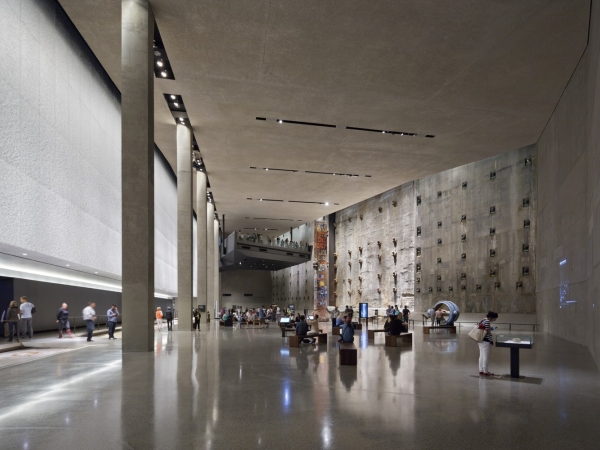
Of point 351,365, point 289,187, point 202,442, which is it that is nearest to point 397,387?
point 351,365

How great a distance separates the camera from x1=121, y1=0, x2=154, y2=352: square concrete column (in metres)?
12.5

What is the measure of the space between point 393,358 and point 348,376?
3.41 m

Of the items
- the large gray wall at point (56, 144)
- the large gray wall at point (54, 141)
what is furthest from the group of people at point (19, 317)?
the large gray wall at point (54, 141)

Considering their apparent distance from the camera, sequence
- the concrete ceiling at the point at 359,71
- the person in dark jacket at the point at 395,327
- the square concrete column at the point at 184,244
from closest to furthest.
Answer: the concrete ceiling at the point at 359,71 < the person in dark jacket at the point at 395,327 < the square concrete column at the point at 184,244

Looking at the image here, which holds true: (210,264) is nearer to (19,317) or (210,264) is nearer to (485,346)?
(19,317)

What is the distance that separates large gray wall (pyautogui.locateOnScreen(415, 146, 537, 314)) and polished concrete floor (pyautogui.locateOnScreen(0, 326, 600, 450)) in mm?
15081

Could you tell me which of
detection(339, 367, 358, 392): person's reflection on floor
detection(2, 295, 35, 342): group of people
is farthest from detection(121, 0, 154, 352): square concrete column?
detection(339, 367, 358, 392): person's reflection on floor

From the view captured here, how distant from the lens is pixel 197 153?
1027 inches

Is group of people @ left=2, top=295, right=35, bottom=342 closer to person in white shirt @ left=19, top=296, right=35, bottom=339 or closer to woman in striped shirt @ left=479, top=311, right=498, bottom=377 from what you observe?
person in white shirt @ left=19, top=296, right=35, bottom=339

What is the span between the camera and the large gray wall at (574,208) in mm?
10864

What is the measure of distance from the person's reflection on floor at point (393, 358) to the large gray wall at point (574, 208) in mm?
4017

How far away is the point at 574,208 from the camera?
14.8 m

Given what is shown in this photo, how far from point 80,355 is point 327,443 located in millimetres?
9195

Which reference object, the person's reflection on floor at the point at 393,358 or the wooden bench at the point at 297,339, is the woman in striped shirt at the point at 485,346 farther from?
the wooden bench at the point at 297,339
